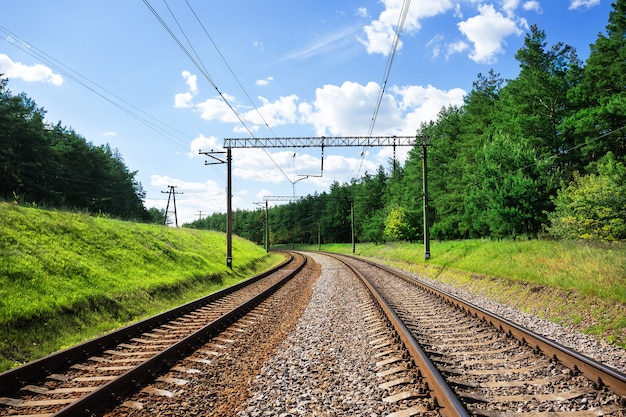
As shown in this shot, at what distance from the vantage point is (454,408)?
12.9 feet

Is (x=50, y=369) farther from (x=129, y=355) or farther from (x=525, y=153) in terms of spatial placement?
(x=525, y=153)

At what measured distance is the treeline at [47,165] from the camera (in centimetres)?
4038

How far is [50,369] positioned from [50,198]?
160 feet

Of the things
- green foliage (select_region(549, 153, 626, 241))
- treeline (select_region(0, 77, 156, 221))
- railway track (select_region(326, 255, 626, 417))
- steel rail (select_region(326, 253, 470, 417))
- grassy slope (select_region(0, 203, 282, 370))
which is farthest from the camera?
treeline (select_region(0, 77, 156, 221))

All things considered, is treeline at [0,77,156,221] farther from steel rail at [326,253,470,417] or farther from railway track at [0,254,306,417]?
steel rail at [326,253,470,417]

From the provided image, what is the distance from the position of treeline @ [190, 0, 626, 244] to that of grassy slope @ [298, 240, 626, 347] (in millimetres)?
4779

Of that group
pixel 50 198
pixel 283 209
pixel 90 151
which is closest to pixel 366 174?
pixel 283 209

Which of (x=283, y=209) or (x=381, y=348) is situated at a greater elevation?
(x=283, y=209)

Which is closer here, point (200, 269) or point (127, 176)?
point (200, 269)

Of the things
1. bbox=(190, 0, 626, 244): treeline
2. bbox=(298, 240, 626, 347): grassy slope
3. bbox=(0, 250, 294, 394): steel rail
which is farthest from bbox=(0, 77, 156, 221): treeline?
bbox=(190, 0, 626, 244): treeline

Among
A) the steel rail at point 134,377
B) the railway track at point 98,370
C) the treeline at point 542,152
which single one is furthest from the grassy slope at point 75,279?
the treeline at point 542,152

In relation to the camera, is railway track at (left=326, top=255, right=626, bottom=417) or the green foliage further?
the green foliage

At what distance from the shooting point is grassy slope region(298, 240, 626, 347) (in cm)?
900

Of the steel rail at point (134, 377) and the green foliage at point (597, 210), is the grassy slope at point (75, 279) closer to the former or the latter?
the steel rail at point (134, 377)
